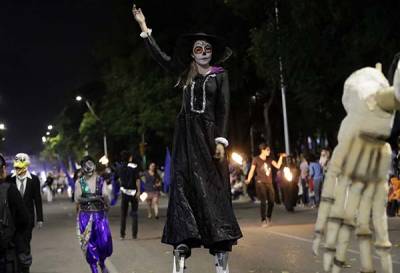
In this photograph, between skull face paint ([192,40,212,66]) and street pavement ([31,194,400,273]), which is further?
street pavement ([31,194,400,273])

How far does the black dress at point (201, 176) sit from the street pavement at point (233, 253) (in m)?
1.58

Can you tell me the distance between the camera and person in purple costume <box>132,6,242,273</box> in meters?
6.34

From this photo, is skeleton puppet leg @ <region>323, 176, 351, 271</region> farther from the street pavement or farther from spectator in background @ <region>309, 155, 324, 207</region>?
spectator in background @ <region>309, 155, 324, 207</region>

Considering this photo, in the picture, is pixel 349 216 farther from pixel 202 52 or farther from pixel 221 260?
pixel 202 52

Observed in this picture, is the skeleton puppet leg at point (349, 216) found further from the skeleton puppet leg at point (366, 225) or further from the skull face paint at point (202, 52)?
the skull face paint at point (202, 52)

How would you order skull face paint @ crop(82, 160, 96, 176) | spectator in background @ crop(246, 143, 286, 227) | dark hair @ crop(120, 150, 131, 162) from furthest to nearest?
spectator in background @ crop(246, 143, 286, 227)
dark hair @ crop(120, 150, 131, 162)
skull face paint @ crop(82, 160, 96, 176)

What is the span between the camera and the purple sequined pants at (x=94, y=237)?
34.5 ft

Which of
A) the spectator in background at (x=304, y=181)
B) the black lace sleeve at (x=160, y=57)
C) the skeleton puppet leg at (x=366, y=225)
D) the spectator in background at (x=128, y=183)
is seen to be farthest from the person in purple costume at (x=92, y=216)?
the spectator in background at (x=304, y=181)

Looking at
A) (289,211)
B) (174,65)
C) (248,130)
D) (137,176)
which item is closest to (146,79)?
(248,130)

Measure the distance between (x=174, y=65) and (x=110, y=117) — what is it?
50.1 m

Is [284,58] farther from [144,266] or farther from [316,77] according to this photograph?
[144,266]

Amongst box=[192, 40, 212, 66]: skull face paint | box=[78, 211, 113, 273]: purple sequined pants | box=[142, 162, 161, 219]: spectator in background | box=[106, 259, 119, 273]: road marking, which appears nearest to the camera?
box=[192, 40, 212, 66]: skull face paint

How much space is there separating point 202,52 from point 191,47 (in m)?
0.12

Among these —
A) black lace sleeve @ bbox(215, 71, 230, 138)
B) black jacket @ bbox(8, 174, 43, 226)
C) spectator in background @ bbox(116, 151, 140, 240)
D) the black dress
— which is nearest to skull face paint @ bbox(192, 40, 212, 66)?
the black dress
